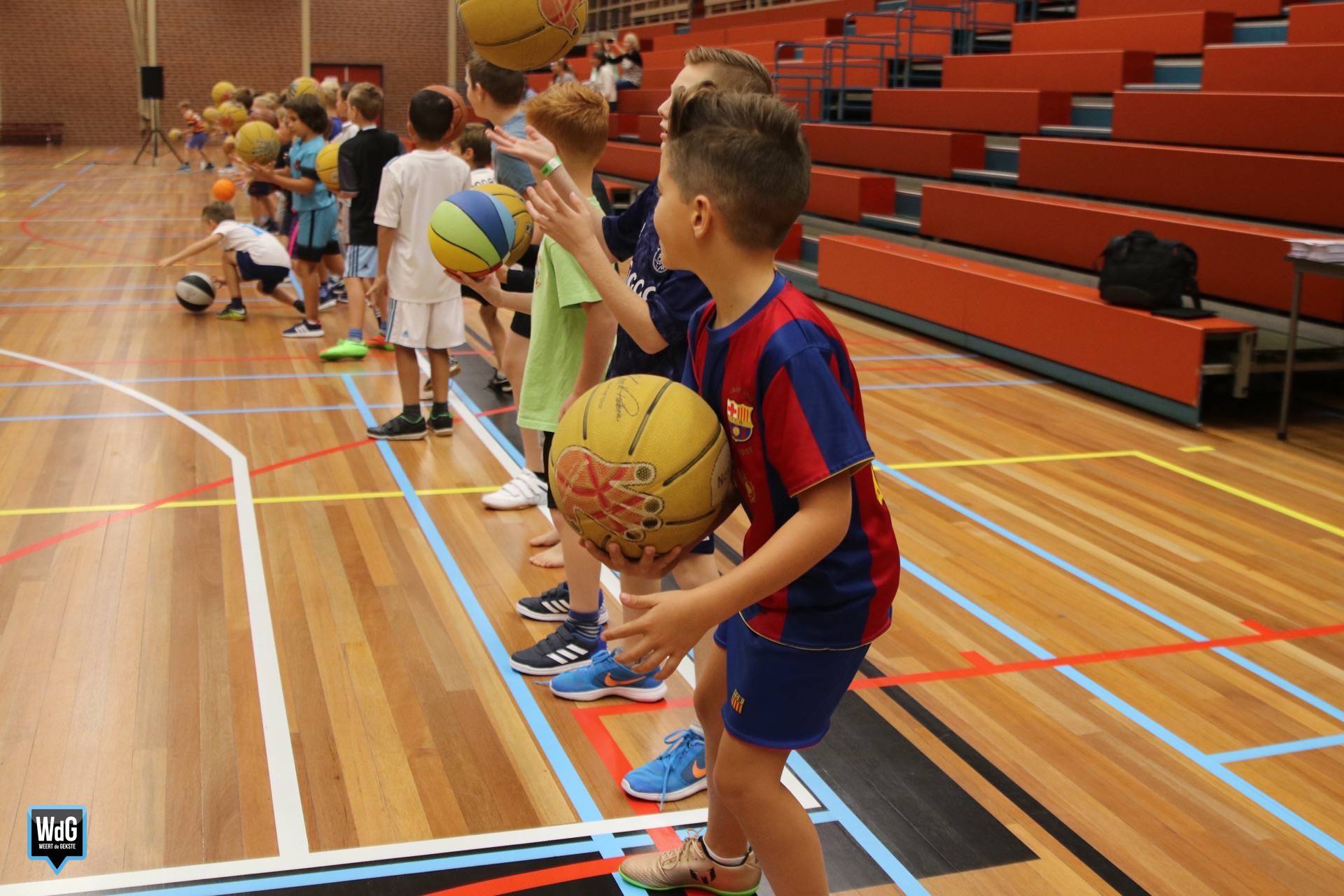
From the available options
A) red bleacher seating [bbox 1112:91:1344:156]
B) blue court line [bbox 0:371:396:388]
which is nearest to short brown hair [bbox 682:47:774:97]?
blue court line [bbox 0:371:396:388]

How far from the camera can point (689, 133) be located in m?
1.89

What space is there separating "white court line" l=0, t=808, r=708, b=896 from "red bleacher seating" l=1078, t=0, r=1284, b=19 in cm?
904

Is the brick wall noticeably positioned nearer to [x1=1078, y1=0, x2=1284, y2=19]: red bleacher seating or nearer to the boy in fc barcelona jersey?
[x1=1078, y1=0, x2=1284, y2=19]: red bleacher seating

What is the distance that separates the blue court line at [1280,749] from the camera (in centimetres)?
315

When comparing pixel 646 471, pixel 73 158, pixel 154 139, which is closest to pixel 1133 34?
pixel 646 471

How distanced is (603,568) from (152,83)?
2260 cm

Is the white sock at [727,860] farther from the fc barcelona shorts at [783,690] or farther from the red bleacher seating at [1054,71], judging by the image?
the red bleacher seating at [1054,71]

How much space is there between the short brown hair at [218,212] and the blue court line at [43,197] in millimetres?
8376

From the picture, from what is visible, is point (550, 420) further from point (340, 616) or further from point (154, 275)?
point (154, 275)

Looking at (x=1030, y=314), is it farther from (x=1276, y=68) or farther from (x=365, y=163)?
(x=365, y=163)

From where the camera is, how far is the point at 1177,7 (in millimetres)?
10250

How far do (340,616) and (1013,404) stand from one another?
14.0 ft

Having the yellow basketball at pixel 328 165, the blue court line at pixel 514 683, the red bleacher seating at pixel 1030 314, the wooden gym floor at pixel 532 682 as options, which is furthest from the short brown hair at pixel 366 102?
the red bleacher seating at pixel 1030 314

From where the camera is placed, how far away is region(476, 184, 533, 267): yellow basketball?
394 centimetres
